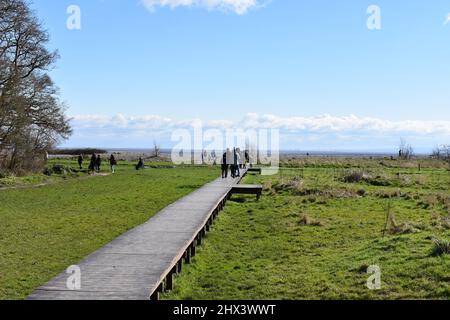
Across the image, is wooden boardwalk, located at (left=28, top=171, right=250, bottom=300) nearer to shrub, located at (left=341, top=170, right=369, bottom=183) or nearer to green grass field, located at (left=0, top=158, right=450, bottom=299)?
green grass field, located at (left=0, top=158, right=450, bottom=299)

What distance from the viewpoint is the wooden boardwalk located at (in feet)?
21.4

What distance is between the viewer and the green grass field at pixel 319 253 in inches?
316

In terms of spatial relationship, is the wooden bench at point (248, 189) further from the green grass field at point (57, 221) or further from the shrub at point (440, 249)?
the shrub at point (440, 249)

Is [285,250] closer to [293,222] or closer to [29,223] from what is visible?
[293,222]

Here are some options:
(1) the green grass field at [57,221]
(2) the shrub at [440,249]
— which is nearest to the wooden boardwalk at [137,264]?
(1) the green grass field at [57,221]

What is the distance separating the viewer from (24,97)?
30.1m

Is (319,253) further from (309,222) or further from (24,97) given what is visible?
(24,97)

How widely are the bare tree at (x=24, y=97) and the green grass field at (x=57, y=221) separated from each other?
395 centimetres

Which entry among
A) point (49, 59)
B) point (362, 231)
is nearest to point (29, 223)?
point (362, 231)

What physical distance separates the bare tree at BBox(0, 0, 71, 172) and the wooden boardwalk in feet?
62.7

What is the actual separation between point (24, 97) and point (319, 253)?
82.4 ft

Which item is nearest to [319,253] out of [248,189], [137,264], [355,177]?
[137,264]

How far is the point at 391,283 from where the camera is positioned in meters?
8.04
